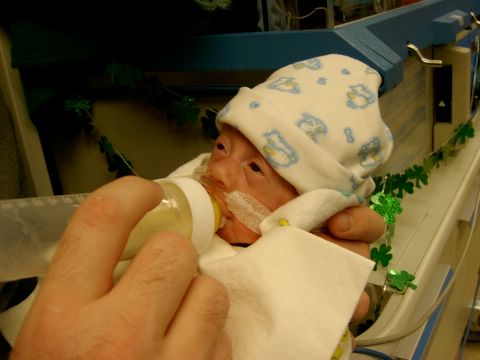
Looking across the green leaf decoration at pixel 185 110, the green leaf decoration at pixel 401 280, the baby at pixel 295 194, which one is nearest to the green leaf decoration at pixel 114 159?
the green leaf decoration at pixel 185 110

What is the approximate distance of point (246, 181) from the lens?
0.57 metres

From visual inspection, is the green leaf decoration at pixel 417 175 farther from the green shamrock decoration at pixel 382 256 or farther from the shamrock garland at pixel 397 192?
the green shamrock decoration at pixel 382 256

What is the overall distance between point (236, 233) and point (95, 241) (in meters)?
0.26

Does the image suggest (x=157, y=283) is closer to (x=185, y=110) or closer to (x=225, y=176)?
(x=225, y=176)

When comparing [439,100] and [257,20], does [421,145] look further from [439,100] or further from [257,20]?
[257,20]

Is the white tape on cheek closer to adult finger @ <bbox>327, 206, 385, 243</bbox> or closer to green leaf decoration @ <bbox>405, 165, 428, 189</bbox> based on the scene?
adult finger @ <bbox>327, 206, 385, 243</bbox>

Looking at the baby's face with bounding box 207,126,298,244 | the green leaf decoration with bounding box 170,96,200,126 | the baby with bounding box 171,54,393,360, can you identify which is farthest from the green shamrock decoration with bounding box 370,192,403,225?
the green leaf decoration with bounding box 170,96,200,126

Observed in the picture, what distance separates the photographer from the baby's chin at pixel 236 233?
57 cm

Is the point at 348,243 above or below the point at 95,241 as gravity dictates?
below

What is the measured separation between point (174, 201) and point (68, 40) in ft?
1.52

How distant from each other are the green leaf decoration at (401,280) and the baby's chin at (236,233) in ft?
0.81

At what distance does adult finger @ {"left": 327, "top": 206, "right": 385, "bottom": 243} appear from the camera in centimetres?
57

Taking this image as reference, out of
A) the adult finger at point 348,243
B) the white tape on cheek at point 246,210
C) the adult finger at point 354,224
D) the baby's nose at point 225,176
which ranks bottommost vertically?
the adult finger at point 348,243

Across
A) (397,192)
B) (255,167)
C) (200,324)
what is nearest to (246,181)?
(255,167)
